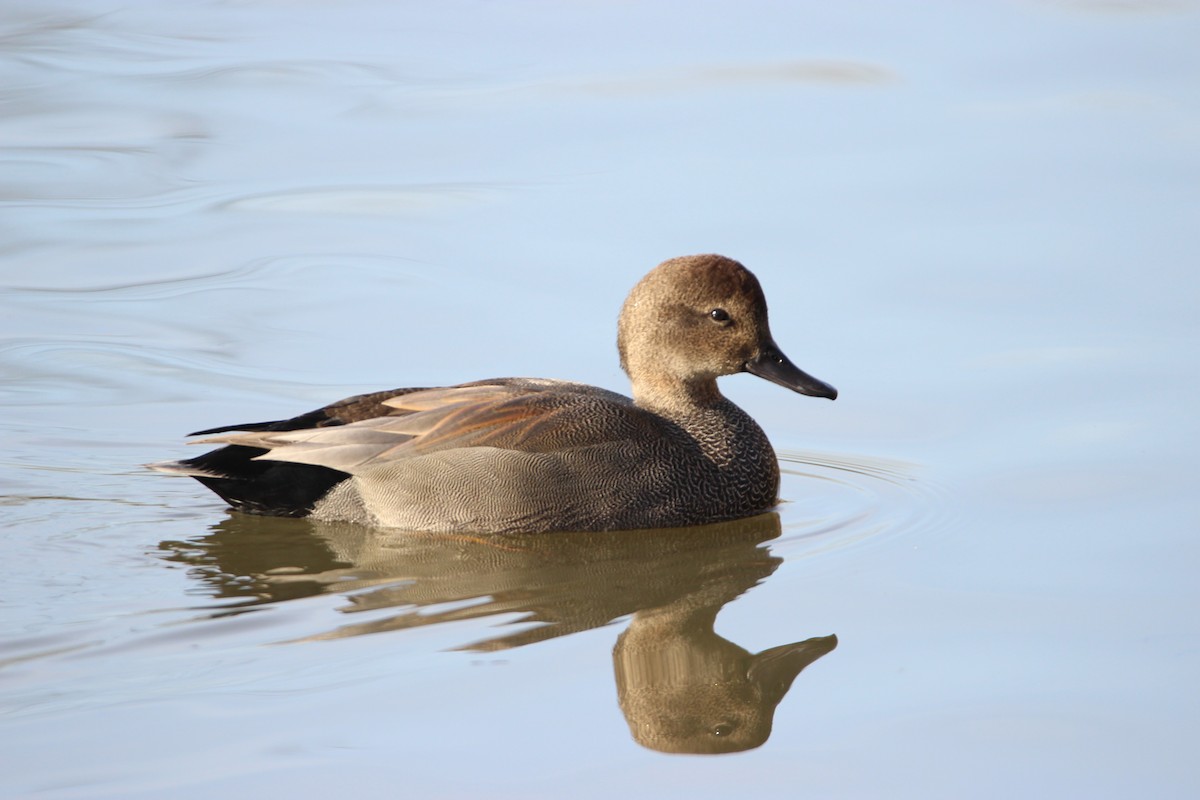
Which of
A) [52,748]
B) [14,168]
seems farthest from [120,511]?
[14,168]

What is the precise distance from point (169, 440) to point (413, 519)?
73.0 inches

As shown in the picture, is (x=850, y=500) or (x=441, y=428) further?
(x=850, y=500)

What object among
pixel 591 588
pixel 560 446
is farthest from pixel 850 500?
pixel 591 588

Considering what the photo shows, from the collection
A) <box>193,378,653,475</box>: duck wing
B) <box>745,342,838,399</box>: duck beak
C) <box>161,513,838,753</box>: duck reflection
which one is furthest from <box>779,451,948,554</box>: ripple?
<box>193,378,653,475</box>: duck wing

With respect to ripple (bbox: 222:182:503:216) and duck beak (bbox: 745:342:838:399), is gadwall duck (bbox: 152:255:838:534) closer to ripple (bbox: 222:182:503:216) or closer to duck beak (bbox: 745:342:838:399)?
duck beak (bbox: 745:342:838:399)

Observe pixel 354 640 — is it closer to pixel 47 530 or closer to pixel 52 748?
pixel 52 748

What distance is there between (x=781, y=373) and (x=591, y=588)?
6.08 ft

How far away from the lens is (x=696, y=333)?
877cm

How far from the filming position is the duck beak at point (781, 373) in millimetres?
8852

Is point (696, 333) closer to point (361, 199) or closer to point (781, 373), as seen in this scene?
point (781, 373)

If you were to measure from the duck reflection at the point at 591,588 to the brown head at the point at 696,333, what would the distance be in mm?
739

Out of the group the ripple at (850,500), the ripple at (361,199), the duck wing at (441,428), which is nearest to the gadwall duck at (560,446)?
the duck wing at (441,428)

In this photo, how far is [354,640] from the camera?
6836 millimetres

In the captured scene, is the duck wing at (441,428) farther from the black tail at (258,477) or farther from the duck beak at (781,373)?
the duck beak at (781,373)
